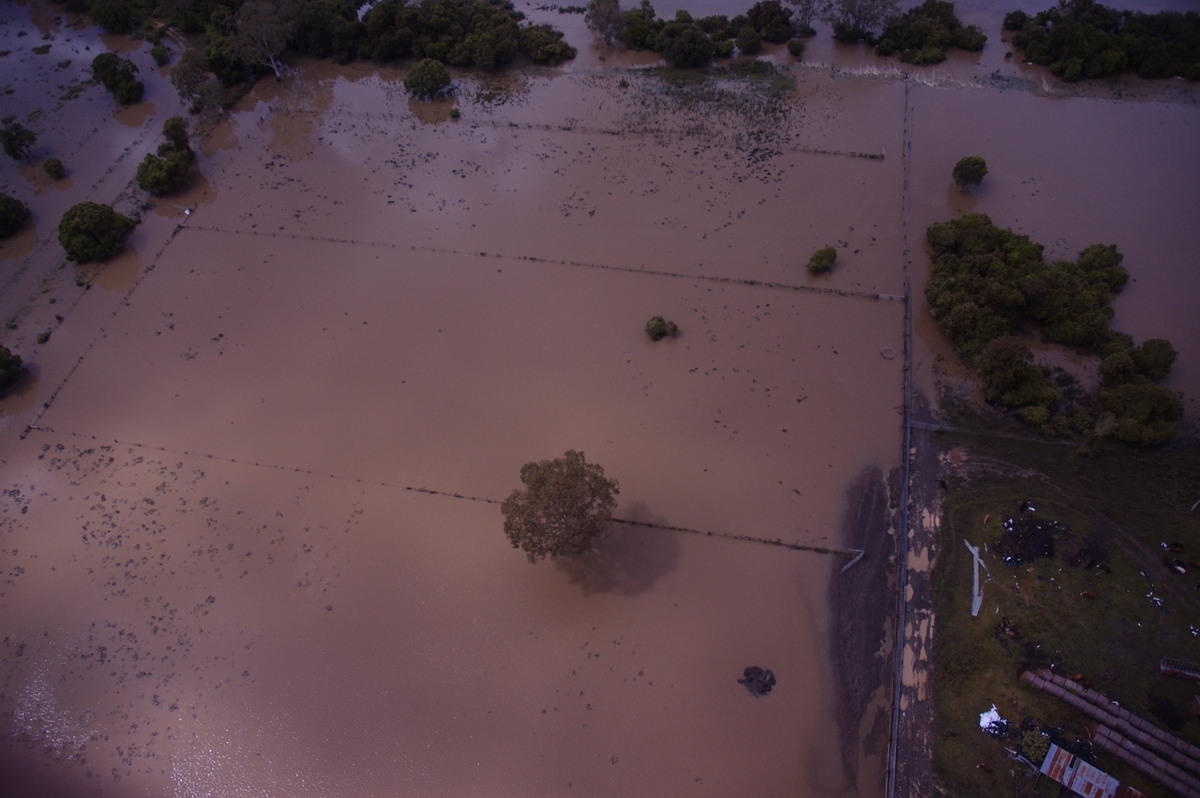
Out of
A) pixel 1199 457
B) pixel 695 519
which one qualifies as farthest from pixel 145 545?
pixel 1199 457

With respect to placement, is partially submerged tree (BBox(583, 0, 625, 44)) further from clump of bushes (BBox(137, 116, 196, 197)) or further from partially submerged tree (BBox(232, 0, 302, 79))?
clump of bushes (BBox(137, 116, 196, 197))

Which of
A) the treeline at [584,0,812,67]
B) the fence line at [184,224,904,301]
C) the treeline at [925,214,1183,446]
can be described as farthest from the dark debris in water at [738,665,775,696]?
the treeline at [584,0,812,67]

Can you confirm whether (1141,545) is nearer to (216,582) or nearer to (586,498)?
(586,498)

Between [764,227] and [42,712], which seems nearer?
[42,712]

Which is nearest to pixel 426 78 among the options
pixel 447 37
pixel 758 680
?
pixel 447 37

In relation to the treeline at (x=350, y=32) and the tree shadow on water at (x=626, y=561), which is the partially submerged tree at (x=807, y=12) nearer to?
the treeline at (x=350, y=32)

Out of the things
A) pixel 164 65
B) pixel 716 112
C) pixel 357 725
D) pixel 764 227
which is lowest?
pixel 357 725
